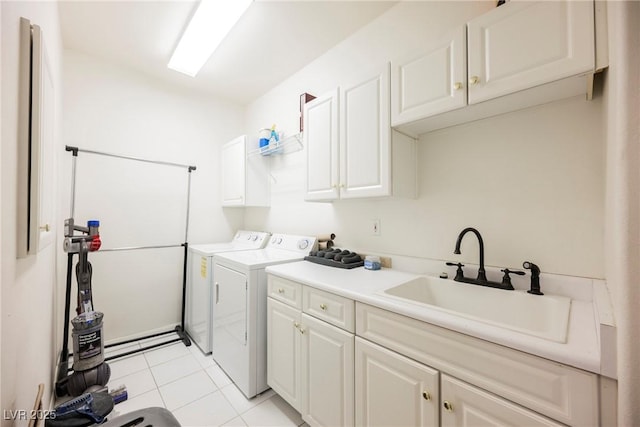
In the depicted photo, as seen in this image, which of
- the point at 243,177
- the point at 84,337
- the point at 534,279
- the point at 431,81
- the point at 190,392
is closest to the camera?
the point at 534,279

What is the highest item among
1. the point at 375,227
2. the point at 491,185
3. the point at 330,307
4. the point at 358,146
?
the point at 358,146

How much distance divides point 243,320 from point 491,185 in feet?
5.88

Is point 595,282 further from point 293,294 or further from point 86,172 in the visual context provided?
point 86,172

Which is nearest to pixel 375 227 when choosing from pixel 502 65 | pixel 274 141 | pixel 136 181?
pixel 502 65

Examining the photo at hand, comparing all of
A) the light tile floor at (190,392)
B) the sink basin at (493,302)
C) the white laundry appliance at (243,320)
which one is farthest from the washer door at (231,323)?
the sink basin at (493,302)

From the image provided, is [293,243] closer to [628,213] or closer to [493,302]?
[493,302]

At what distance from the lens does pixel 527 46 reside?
100 cm

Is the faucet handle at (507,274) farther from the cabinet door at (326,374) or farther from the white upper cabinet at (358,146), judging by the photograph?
the cabinet door at (326,374)

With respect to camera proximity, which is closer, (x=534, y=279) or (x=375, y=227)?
(x=534, y=279)

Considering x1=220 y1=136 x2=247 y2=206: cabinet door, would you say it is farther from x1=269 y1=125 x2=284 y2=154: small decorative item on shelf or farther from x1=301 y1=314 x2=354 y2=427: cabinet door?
x1=301 y1=314 x2=354 y2=427: cabinet door

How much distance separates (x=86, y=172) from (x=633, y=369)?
3479mm

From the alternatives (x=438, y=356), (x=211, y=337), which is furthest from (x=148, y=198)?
(x=438, y=356)

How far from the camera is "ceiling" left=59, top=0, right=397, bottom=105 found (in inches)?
71.4

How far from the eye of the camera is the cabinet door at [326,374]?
1236mm
